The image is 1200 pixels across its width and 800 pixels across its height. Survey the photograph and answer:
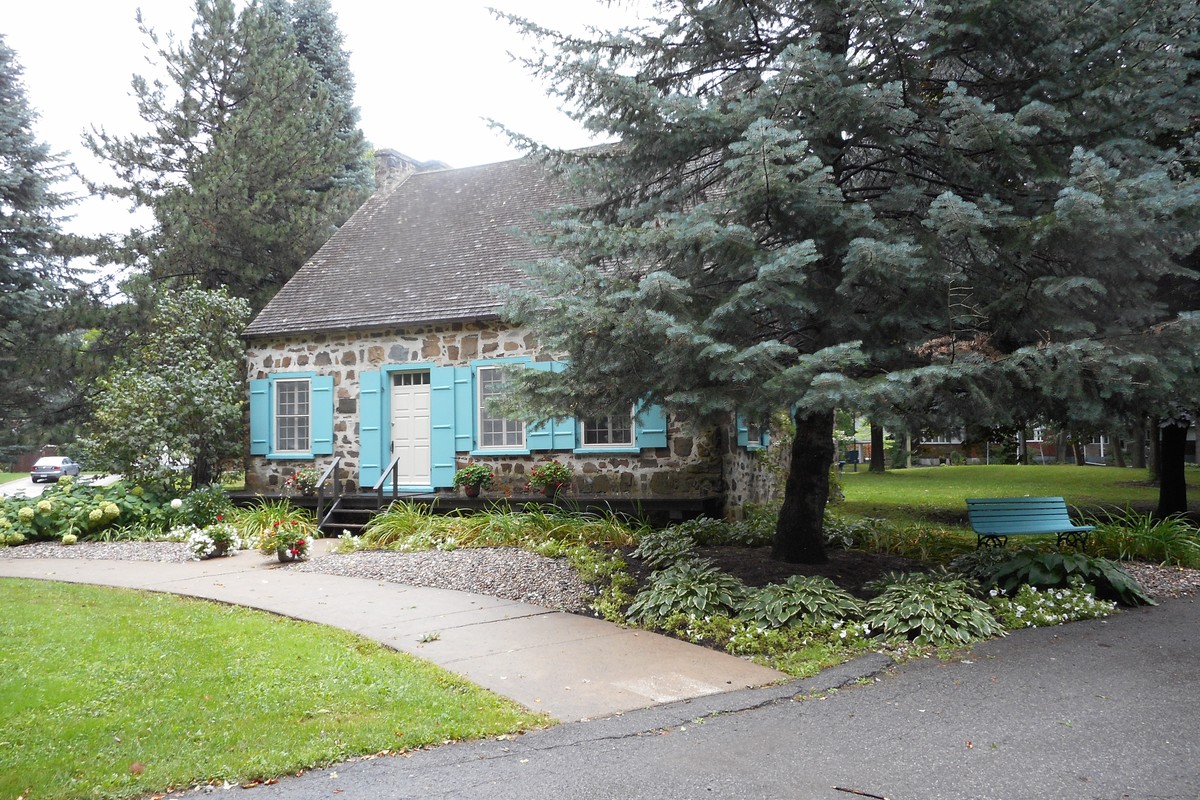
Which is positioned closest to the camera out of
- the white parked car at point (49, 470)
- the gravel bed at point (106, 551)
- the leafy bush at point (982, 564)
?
the leafy bush at point (982, 564)

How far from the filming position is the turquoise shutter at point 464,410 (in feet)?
40.6

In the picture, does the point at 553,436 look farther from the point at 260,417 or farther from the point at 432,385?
the point at 260,417

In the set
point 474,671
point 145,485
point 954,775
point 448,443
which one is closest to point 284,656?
point 474,671

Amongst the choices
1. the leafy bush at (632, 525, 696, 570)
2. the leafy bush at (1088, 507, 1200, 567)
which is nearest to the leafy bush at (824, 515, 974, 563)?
the leafy bush at (1088, 507, 1200, 567)

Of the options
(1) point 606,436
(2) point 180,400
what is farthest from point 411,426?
(2) point 180,400

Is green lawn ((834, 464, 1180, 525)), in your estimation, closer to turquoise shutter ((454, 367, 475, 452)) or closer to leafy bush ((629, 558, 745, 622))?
turquoise shutter ((454, 367, 475, 452))

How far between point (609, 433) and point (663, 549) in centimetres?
373

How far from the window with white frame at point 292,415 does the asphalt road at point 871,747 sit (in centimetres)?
1070

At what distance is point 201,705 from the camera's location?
170 inches

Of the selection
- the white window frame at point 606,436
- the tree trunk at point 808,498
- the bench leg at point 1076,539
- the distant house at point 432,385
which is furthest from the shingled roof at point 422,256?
the bench leg at point 1076,539

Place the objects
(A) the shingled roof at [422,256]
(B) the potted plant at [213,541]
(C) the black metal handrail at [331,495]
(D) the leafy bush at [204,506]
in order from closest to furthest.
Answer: (B) the potted plant at [213,541] < (C) the black metal handrail at [331,495] < (D) the leafy bush at [204,506] < (A) the shingled roof at [422,256]

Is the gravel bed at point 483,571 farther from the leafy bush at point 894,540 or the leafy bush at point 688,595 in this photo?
the leafy bush at point 894,540

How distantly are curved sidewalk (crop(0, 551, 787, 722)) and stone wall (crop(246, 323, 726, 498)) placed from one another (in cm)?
417

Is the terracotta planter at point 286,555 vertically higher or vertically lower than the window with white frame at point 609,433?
lower
